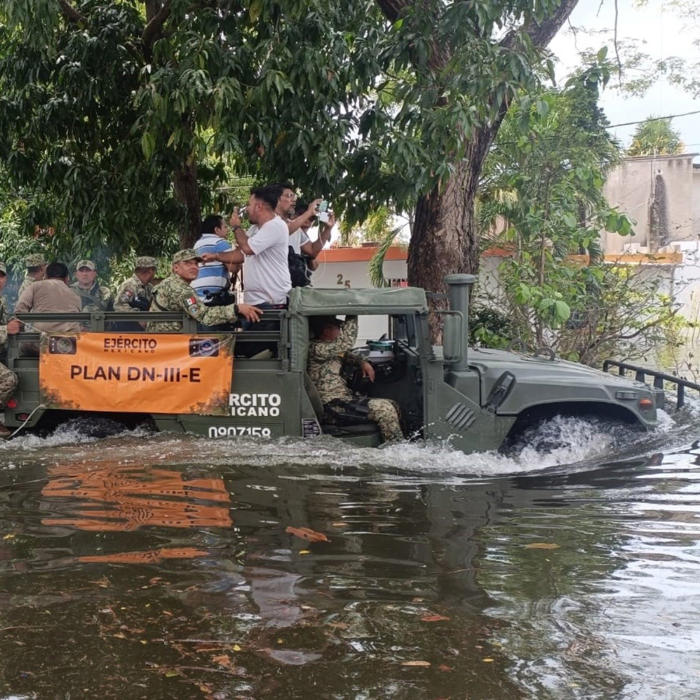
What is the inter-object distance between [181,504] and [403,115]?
4901 mm

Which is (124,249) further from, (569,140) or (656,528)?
(656,528)


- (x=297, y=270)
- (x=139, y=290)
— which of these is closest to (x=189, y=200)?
(x=139, y=290)

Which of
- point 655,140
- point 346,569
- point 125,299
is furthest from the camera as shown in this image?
point 655,140

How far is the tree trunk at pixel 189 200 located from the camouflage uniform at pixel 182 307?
13.6 ft

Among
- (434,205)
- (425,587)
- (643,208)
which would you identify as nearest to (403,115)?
(434,205)

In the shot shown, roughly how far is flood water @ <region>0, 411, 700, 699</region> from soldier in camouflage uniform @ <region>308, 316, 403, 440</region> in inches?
9.6

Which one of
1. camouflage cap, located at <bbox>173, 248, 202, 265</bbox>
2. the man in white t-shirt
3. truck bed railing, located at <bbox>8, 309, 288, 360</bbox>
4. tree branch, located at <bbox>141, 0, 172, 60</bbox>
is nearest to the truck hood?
truck bed railing, located at <bbox>8, 309, 288, 360</bbox>

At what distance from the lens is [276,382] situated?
271 inches

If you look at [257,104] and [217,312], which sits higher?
[257,104]

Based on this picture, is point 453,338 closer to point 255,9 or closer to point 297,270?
point 297,270

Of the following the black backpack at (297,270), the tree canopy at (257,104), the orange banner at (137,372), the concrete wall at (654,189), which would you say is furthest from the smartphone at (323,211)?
the concrete wall at (654,189)

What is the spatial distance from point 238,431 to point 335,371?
82 centimetres

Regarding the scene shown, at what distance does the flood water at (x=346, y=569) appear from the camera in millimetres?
3500

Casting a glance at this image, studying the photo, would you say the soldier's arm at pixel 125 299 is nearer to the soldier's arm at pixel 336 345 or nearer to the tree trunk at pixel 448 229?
the soldier's arm at pixel 336 345
